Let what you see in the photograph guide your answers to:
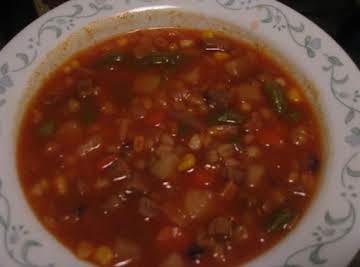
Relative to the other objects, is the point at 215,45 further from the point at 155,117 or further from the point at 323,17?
the point at 323,17

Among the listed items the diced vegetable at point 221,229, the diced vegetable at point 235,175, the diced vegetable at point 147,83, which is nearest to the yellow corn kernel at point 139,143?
the diced vegetable at point 147,83

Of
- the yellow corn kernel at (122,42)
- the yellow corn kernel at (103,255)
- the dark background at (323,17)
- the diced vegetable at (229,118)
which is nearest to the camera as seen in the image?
the yellow corn kernel at (103,255)

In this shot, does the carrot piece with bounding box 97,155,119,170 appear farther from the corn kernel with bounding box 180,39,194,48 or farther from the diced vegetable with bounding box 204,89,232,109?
the corn kernel with bounding box 180,39,194,48

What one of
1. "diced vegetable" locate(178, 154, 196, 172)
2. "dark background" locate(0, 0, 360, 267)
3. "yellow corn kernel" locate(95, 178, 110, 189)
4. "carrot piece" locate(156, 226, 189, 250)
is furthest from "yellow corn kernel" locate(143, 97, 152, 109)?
"dark background" locate(0, 0, 360, 267)

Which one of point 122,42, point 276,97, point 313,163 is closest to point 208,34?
point 122,42

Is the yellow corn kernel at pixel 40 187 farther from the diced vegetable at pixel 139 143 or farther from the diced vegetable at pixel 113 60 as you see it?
the diced vegetable at pixel 113 60

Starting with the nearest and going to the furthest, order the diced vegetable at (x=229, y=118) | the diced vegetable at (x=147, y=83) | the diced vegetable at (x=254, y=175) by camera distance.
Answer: the diced vegetable at (x=254, y=175)
the diced vegetable at (x=229, y=118)
the diced vegetable at (x=147, y=83)

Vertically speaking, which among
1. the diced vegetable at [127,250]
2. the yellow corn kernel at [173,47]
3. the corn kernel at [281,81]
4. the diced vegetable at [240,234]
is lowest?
the diced vegetable at [240,234]
